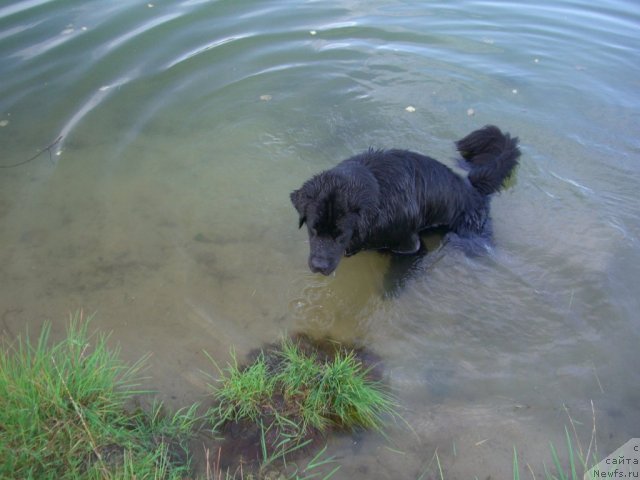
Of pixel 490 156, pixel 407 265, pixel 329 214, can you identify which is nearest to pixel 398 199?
pixel 407 265

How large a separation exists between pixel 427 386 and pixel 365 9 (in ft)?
26.3

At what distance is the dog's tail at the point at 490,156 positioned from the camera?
5477mm

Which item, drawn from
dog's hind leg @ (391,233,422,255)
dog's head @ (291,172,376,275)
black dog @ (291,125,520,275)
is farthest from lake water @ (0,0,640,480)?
dog's head @ (291,172,376,275)

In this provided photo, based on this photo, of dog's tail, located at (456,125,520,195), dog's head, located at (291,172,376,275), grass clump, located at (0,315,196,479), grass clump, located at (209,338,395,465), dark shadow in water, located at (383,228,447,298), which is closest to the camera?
grass clump, located at (0,315,196,479)

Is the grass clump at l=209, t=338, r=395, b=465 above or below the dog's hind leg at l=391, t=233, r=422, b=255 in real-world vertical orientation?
above

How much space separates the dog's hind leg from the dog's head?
101cm

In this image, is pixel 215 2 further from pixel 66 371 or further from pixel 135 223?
pixel 66 371

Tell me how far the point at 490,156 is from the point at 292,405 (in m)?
3.66

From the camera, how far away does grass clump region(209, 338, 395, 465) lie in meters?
3.60

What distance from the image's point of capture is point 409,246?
212 inches

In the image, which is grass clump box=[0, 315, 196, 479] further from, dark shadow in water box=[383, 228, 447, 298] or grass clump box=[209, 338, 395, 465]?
dark shadow in water box=[383, 228, 447, 298]

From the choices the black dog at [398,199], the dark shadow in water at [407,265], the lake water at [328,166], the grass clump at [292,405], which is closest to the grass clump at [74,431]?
the grass clump at [292,405]

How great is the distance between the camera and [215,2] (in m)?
9.77

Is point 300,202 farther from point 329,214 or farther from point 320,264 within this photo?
point 320,264
